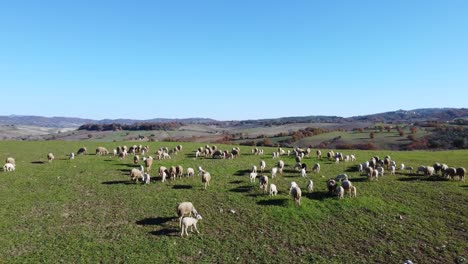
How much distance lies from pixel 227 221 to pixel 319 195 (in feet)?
32.3

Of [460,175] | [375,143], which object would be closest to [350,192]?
[460,175]

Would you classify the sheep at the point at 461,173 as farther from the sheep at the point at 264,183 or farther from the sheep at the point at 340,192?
the sheep at the point at 264,183

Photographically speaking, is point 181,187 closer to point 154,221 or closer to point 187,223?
point 154,221

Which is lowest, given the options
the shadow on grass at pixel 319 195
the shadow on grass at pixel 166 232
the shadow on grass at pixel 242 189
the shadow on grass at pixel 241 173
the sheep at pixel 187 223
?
the shadow on grass at pixel 166 232

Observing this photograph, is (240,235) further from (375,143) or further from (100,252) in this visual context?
(375,143)

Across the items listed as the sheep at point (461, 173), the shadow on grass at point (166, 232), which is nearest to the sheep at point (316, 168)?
the sheep at point (461, 173)

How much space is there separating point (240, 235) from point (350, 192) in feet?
40.5

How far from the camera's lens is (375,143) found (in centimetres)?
9731

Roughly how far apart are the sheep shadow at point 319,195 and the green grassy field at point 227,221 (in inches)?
3.5

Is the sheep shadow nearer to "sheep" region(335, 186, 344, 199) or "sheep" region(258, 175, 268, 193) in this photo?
"sheep" region(335, 186, 344, 199)

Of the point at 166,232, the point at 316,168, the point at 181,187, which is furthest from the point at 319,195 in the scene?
the point at 166,232

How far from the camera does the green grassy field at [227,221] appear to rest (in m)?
20.7

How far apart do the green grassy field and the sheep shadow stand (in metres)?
0.09

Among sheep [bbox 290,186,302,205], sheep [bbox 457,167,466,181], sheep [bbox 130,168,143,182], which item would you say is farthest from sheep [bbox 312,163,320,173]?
sheep [bbox 130,168,143,182]
